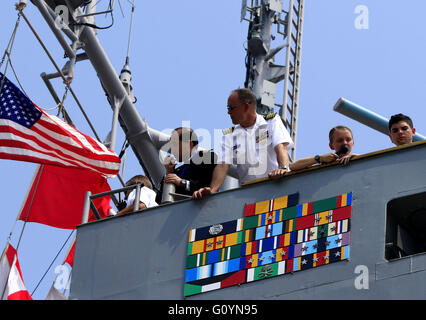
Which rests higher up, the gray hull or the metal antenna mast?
the metal antenna mast

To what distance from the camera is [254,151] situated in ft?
30.0

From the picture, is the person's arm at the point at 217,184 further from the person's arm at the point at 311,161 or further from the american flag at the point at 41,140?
the american flag at the point at 41,140

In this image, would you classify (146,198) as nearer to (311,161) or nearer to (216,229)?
(216,229)

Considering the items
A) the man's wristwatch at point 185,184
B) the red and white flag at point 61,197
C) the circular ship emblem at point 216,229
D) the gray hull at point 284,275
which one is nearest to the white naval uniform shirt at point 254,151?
the gray hull at point 284,275

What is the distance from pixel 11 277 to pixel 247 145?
4.23 m

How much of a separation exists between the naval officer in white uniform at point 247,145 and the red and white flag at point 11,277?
12.4ft

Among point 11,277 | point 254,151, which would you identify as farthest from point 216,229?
point 11,277

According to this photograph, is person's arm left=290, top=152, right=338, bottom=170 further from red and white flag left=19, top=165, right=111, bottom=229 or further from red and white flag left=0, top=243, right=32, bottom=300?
red and white flag left=19, top=165, right=111, bottom=229

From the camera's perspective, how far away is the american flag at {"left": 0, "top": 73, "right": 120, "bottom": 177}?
12055 millimetres

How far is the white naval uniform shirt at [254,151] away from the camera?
909 cm

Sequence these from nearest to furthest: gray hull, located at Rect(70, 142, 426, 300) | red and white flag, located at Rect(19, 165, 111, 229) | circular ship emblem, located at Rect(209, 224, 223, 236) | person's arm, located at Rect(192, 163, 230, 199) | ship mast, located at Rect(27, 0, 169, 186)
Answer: gray hull, located at Rect(70, 142, 426, 300) → circular ship emblem, located at Rect(209, 224, 223, 236) → person's arm, located at Rect(192, 163, 230, 199) → ship mast, located at Rect(27, 0, 169, 186) → red and white flag, located at Rect(19, 165, 111, 229)

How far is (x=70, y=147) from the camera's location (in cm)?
1226

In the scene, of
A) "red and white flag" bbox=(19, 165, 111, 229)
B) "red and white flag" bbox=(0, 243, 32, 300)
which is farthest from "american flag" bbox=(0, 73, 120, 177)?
"red and white flag" bbox=(0, 243, 32, 300)
